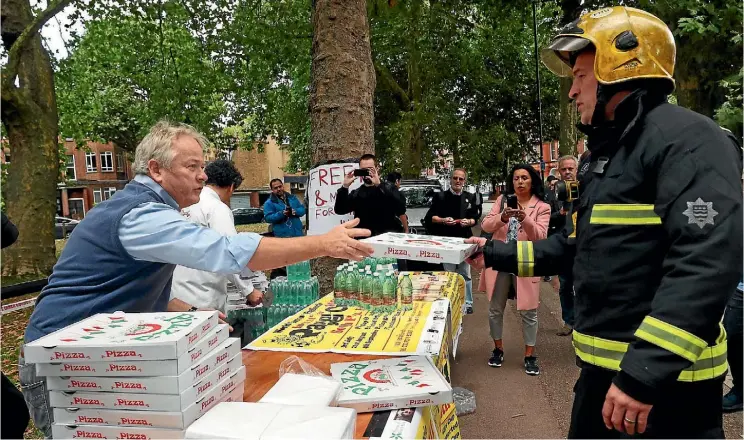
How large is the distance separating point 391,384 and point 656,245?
3.80ft

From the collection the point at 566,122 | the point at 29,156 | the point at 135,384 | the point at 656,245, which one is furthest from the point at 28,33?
the point at 566,122

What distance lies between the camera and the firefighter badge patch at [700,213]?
150cm

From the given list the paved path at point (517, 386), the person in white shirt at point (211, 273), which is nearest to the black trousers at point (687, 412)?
the paved path at point (517, 386)

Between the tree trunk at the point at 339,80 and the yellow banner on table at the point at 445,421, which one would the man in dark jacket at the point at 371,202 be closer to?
the tree trunk at the point at 339,80

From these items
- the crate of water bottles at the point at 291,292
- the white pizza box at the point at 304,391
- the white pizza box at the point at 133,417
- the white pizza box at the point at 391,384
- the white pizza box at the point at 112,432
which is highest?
the white pizza box at the point at 133,417

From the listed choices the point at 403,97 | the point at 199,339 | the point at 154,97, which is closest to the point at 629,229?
the point at 199,339

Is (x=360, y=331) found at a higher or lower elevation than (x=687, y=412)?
lower

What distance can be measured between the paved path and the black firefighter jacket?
2.45 meters

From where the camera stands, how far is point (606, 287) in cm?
176

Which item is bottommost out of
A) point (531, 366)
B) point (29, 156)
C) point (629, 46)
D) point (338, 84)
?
point (531, 366)

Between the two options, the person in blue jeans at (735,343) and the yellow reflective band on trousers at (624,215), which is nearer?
the yellow reflective band on trousers at (624,215)

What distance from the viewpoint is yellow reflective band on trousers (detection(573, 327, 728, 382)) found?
1.65 metres

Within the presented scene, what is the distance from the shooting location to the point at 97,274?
2131 mm

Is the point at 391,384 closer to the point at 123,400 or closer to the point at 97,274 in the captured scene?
the point at 123,400
